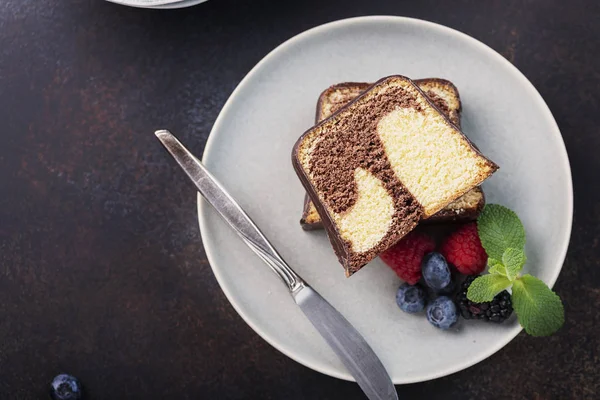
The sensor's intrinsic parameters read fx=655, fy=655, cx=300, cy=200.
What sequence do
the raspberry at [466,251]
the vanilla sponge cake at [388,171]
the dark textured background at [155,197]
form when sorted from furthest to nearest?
the dark textured background at [155,197] → the raspberry at [466,251] → the vanilla sponge cake at [388,171]

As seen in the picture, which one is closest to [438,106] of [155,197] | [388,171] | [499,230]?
[388,171]

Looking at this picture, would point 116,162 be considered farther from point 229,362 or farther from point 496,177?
point 496,177

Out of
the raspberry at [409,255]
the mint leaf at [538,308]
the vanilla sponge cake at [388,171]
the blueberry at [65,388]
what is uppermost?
the blueberry at [65,388]

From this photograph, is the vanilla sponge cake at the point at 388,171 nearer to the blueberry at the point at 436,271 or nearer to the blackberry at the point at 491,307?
the blueberry at the point at 436,271

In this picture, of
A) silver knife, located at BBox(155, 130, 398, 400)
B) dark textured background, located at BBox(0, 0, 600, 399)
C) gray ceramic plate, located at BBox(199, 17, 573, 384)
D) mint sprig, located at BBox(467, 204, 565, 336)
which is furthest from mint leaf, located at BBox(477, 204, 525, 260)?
silver knife, located at BBox(155, 130, 398, 400)

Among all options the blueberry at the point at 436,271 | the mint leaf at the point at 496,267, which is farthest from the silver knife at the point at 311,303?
the mint leaf at the point at 496,267

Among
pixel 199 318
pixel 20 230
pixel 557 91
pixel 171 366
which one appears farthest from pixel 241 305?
pixel 557 91
